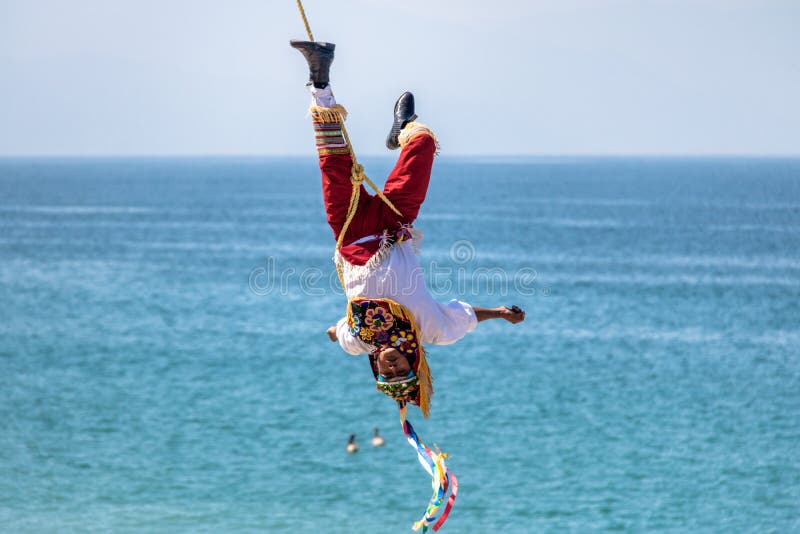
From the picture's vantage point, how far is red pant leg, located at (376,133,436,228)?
6840 millimetres

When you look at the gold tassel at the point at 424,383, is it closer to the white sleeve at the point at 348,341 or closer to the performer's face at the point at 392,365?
the performer's face at the point at 392,365

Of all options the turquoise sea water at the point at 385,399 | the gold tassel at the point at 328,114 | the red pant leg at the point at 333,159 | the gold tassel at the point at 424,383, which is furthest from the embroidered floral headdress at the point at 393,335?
the turquoise sea water at the point at 385,399

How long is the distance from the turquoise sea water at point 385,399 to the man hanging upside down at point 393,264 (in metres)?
4.37

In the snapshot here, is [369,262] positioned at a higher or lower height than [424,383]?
higher

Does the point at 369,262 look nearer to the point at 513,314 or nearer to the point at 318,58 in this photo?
the point at 513,314

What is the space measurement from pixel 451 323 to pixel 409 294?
1.23 ft

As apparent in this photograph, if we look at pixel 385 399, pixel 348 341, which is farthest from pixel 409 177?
pixel 385 399

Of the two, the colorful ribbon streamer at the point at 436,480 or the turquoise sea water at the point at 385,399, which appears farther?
the turquoise sea water at the point at 385,399

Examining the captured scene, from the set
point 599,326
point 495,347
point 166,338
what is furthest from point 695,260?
point 166,338

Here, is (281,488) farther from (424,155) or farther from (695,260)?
(695,260)

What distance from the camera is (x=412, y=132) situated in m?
6.90

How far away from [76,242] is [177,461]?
2458 inches

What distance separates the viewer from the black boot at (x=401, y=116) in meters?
7.09

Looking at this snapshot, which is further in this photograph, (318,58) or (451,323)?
(451,323)
